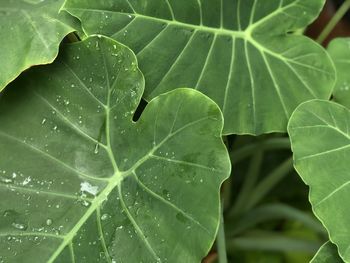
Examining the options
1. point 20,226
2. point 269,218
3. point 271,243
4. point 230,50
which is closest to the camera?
point 20,226

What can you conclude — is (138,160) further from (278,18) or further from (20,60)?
(278,18)

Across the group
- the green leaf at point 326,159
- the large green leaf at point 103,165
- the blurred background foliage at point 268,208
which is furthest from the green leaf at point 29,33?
the blurred background foliage at point 268,208

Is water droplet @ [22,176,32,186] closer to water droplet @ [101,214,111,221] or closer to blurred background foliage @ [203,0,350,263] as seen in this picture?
water droplet @ [101,214,111,221]

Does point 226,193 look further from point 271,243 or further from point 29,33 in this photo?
point 29,33

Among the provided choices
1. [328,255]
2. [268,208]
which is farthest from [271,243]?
[328,255]

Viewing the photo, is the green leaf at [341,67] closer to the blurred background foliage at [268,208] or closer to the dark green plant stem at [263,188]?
the blurred background foliage at [268,208]

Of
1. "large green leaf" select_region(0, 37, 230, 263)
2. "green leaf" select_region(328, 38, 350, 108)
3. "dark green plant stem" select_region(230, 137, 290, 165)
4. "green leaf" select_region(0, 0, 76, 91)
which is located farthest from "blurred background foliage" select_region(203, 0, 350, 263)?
"green leaf" select_region(0, 0, 76, 91)
